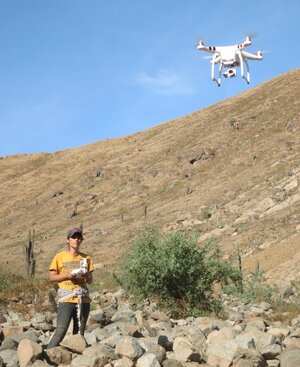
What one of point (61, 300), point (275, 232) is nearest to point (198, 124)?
point (275, 232)

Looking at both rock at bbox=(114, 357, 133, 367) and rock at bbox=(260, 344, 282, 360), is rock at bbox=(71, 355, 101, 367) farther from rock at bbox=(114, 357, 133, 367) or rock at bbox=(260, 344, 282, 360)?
rock at bbox=(260, 344, 282, 360)

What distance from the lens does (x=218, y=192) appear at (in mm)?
46125

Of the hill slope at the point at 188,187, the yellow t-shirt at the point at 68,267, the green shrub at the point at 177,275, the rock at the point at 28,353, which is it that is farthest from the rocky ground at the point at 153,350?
the hill slope at the point at 188,187

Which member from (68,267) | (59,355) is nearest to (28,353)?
(59,355)

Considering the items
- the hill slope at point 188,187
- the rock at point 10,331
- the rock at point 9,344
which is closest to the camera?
the rock at point 9,344

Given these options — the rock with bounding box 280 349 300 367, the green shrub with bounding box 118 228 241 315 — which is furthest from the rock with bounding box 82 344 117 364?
the green shrub with bounding box 118 228 241 315

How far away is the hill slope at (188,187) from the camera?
35.9m

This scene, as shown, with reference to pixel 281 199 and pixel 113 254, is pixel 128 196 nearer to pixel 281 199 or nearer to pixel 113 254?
pixel 113 254

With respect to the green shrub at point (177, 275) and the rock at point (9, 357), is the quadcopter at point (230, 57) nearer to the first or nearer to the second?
the green shrub at point (177, 275)

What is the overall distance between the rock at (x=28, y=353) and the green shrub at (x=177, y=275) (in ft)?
23.7

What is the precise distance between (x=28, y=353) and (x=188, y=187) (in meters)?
45.6

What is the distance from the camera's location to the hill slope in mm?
35938

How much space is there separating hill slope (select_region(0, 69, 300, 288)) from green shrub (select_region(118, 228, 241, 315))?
27.6 ft

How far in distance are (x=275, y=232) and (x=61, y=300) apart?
85.4 feet
